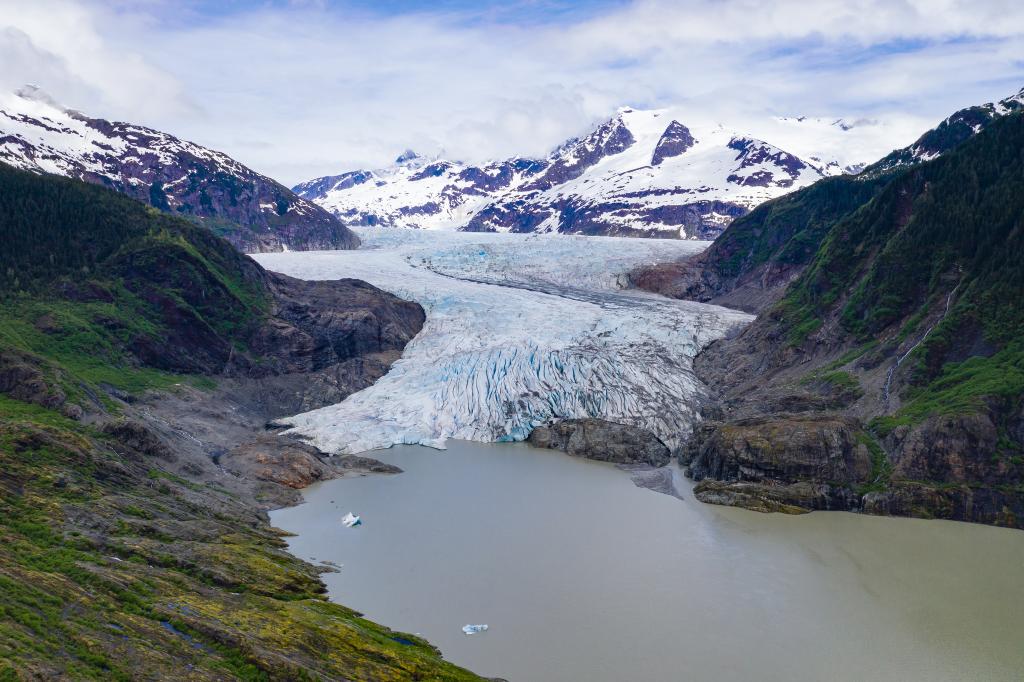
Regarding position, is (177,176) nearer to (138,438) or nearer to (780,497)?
(138,438)

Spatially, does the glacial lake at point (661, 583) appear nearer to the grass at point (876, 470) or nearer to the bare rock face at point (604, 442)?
the grass at point (876, 470)

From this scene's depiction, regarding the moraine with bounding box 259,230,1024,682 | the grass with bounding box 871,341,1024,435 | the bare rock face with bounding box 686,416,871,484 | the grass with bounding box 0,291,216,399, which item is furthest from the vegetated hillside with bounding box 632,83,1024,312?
the grass with bounding box 0,291,216,399

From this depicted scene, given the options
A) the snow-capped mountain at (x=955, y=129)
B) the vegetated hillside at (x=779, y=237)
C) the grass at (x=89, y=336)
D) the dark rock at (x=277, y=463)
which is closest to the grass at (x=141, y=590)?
the dark rock at (x=277, y=463)

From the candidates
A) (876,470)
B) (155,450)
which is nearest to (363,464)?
(155,450)

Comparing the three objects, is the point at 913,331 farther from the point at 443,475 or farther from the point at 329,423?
the point at 329,423

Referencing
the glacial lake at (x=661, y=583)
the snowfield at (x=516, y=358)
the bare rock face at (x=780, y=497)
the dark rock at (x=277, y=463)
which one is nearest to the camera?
the glacial lake at (x=661, y=583)

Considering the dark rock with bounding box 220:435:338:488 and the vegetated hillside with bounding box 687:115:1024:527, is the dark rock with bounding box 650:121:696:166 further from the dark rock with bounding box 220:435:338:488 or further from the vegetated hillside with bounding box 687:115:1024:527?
the dark rock with bounding box 220:435:338:488

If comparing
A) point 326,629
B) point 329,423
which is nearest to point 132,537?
point 326,629
